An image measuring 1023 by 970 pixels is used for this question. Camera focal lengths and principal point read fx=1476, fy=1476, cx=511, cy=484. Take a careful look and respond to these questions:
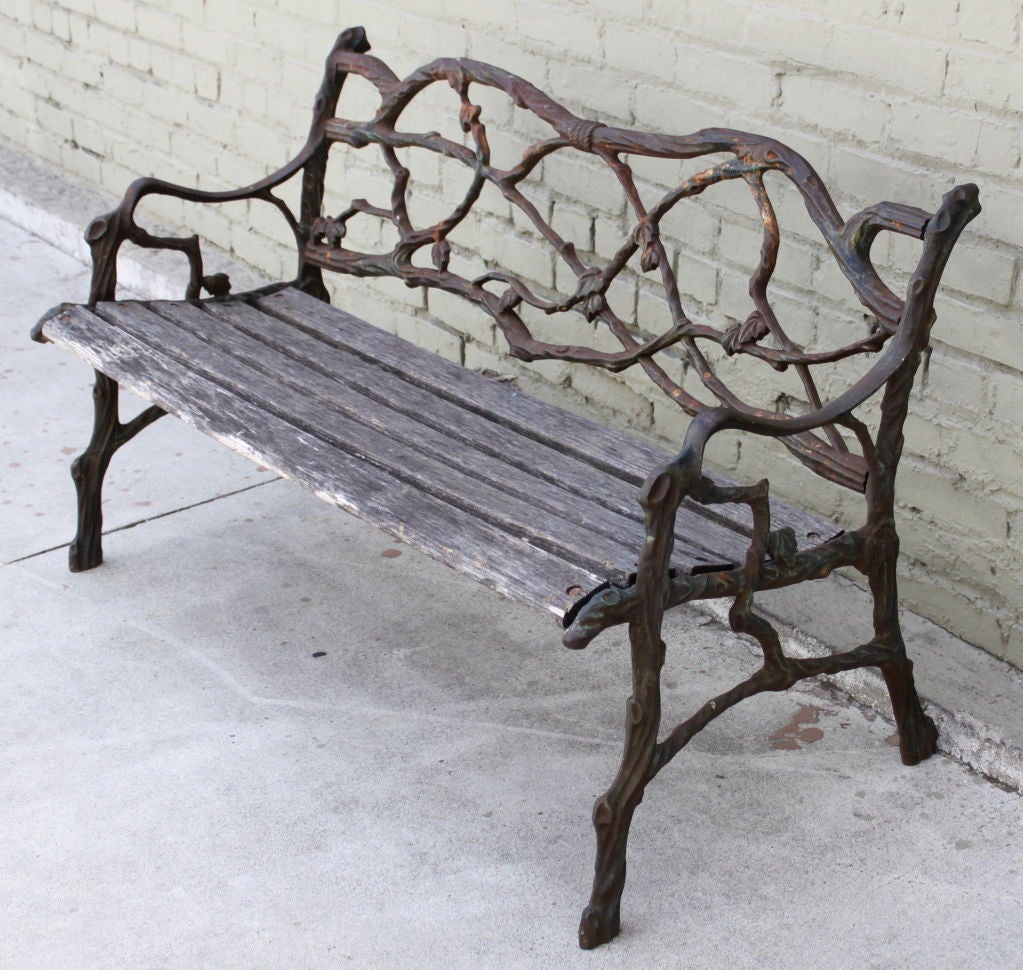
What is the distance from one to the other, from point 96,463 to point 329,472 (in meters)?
0.89

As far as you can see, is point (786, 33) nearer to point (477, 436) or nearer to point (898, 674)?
point (477, 436)

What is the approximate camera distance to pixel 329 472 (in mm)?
2576

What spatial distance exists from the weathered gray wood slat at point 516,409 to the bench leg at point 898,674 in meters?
0.12

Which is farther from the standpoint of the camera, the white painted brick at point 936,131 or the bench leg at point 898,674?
the white painted brick at point 936,131

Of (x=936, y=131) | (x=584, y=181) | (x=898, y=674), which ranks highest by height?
(x=936, y=131)

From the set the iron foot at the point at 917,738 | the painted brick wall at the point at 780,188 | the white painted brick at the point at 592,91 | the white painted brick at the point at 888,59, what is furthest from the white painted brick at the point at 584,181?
the iron foot at the point at 917,738

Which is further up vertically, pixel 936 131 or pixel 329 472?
pixel 936 131

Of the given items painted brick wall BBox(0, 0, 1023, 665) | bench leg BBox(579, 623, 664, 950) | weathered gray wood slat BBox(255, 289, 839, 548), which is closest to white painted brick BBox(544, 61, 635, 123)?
painted brick wall BBox(0, 0, 1023, 665)

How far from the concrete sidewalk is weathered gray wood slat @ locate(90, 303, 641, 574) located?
0.50 metres

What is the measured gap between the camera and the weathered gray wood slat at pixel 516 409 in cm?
251

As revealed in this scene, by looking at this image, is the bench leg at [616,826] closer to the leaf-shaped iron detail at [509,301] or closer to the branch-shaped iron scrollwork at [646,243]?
the branch-shaped iron scrollwork at [646,243]

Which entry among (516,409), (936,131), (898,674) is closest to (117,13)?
(516,409)

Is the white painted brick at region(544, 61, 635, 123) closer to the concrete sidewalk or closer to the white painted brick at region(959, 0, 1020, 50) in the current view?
the white painted brick at region(959, 0, 1020, 50)

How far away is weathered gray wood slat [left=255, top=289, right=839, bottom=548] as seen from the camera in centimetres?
251
